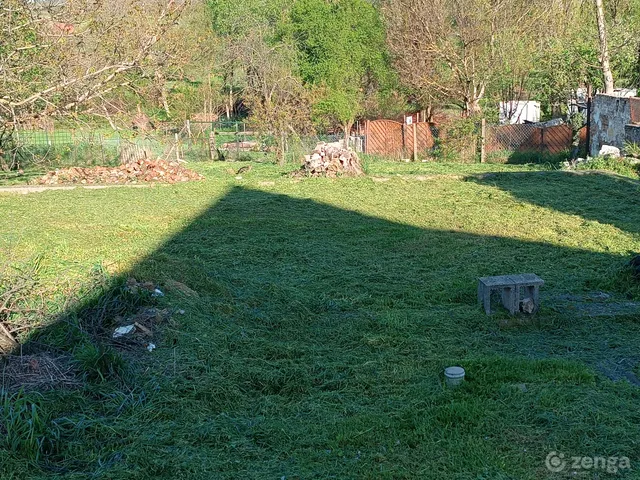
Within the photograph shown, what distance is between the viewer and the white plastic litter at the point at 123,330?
5.23 metres

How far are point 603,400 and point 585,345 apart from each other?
121cm

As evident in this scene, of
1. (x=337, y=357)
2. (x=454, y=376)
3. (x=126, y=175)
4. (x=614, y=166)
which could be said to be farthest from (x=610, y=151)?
(x=454, y=376)

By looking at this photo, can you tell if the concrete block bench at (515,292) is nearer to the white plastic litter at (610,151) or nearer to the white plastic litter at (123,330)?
the white plastic litter at (123,330)

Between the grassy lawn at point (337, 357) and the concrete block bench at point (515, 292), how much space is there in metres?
0.13

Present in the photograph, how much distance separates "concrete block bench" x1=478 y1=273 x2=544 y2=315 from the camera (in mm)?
6207

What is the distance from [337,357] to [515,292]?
1894 mm

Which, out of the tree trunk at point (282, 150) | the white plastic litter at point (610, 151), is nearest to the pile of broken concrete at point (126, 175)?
the tree trunk at point (282, 150)

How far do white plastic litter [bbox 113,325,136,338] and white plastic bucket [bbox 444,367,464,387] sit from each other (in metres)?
2.43

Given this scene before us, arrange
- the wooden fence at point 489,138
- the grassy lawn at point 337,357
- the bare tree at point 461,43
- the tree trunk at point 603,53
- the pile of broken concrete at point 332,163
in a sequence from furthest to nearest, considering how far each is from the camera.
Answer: the bare tree at point 461,43 < the wooden fence at point 489,138 < the tree trunk at point 603,53 < the pile of broken concrete at point 332,163 < the grassy lawn at point 337,357

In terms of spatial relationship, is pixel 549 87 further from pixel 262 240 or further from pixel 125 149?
pixel 262 240

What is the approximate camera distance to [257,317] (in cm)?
630

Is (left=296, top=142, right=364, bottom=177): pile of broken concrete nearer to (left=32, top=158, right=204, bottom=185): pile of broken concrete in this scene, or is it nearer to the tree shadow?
(left=32, top=158, right=204, bottom=185): pile of broken concrete

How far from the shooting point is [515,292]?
20.4 ft

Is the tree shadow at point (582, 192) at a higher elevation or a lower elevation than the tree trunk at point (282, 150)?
lower
